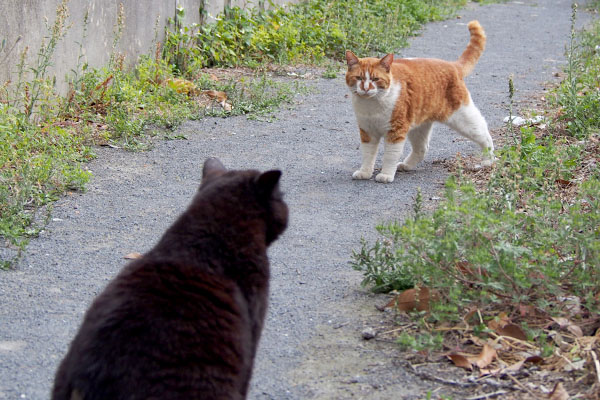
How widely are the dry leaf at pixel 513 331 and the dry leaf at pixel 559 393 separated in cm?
38

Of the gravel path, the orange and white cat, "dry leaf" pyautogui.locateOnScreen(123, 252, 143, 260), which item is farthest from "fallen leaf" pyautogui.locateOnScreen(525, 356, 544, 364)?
the orange and white cat

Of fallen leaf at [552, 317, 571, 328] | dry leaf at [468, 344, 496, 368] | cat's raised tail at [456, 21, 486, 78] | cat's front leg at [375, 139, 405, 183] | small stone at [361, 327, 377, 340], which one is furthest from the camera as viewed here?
cat's raised tail at [456, 21, 486, 78]

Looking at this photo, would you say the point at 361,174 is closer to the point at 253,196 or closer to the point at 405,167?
the point at 405,167

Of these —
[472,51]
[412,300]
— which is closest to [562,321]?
[412,300]

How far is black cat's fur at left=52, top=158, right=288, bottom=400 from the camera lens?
2.15m

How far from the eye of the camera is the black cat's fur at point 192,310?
7.07ft

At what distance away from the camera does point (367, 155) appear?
242 inches

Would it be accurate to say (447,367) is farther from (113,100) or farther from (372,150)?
(113,100)

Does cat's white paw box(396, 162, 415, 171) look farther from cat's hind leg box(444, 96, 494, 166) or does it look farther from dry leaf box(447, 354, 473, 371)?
dry leaf box(447, 354, 473, 371)

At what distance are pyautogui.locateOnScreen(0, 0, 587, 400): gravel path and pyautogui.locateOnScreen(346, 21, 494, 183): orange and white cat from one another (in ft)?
0.83

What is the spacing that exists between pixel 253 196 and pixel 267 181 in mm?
80

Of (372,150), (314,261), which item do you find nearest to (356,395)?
(314,261)

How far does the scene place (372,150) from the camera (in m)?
6.15

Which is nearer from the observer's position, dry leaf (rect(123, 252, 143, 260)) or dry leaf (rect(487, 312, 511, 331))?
dry leaf (rect(487, 312, 511, 331))
